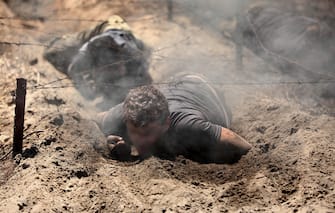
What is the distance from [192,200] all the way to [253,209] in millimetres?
400

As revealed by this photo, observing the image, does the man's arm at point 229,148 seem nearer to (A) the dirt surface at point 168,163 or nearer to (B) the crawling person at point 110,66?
(A) the dirt surface at point 168,163

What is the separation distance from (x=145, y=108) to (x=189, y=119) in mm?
365

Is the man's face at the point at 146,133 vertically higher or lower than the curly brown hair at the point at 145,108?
lower

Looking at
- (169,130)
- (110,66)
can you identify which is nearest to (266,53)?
(110,66)

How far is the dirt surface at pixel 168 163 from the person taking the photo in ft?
10.2

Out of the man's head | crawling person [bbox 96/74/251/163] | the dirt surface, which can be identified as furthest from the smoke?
the man's head

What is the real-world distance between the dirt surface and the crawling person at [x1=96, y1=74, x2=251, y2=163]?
106 mm

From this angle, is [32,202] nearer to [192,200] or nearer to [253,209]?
[192,200]

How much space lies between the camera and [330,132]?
3.86 m

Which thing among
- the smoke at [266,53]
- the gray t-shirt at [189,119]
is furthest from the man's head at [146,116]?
the smoke at [266,53]

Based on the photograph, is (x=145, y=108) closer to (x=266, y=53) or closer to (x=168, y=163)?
(x=168, y=163)

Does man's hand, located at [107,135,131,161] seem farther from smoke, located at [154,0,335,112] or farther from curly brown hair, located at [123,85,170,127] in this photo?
smoke, located at [154,0,335,112]

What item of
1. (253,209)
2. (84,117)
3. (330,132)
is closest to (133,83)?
(84,117)

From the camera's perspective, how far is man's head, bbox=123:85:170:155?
3.58 meters
